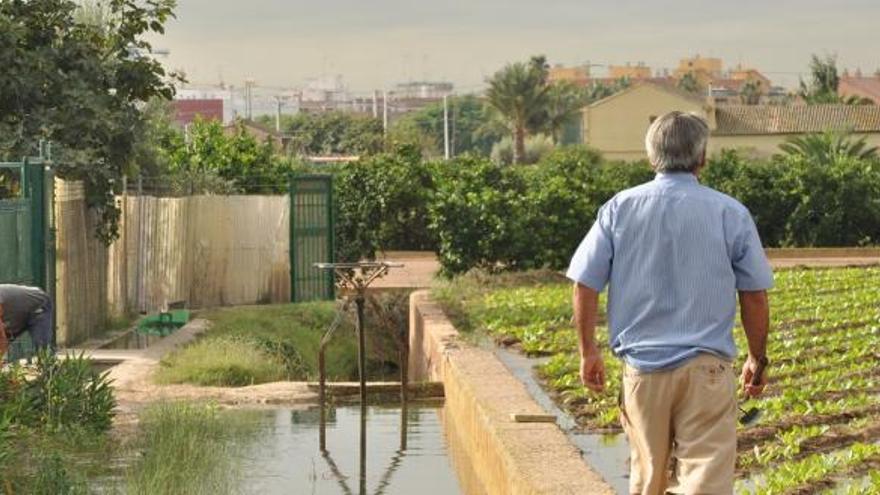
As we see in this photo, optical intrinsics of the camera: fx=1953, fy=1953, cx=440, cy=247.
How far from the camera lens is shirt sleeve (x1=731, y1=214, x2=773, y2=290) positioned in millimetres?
7332

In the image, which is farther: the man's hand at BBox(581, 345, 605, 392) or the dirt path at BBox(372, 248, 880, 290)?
the dirt path at BBox(372, 248, 880, 290)

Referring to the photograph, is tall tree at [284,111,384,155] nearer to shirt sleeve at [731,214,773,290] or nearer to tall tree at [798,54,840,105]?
tall tree at [798,54,840,105]

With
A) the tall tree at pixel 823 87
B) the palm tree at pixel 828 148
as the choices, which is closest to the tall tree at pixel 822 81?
the tall tree at pixel 823 87

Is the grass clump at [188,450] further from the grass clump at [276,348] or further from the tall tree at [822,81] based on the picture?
the tall tree at [822,81]

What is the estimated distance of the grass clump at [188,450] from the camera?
37.9 ft

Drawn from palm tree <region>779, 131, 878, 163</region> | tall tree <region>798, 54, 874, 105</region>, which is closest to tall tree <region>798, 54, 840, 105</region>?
tall tree <region>798, 54, 874, 105</region>

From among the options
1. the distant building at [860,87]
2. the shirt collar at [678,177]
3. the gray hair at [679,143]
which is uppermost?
the distant building at [860,87]

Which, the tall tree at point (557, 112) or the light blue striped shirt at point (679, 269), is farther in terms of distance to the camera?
the tall tree at point (557, 112)

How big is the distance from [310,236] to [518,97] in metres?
90.5

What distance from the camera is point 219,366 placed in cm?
1783

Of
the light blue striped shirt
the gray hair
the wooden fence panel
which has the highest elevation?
the gray hair

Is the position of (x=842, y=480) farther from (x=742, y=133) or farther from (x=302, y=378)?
(x=742, y=133)

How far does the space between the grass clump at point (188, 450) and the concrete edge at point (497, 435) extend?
5.12 feet

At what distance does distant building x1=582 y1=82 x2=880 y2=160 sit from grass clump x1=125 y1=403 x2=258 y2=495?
229ft
